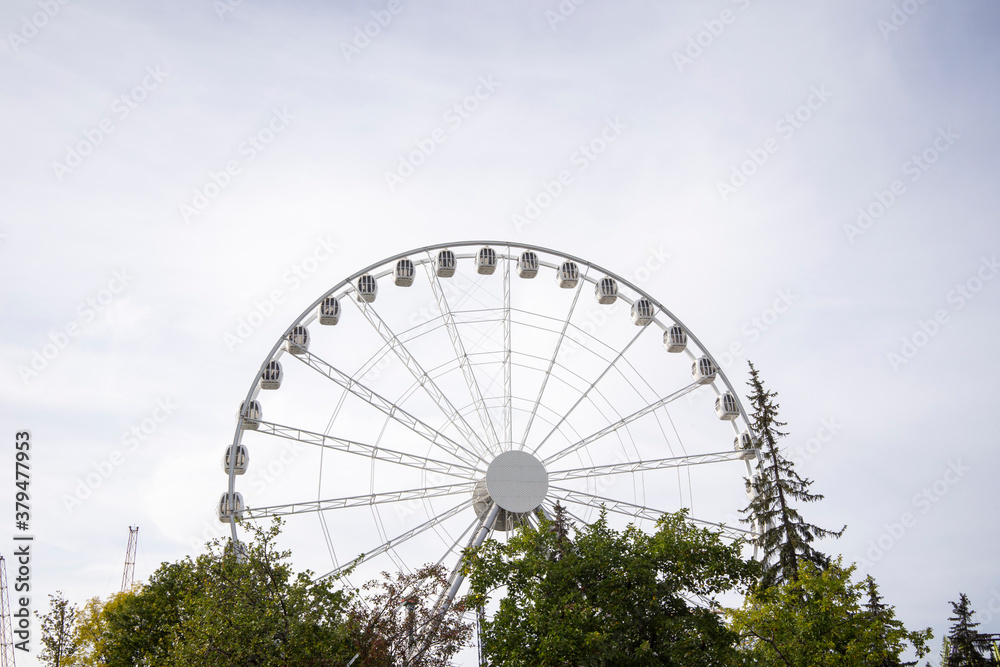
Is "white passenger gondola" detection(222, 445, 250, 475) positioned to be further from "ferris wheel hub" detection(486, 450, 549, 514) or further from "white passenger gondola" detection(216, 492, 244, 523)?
"ferris wheel hub" detection(486, 450, 549, 514)

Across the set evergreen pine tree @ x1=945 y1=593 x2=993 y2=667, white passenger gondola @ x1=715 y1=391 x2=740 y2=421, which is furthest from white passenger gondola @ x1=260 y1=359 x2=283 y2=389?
evergreen pine tree @ x1=945 y1=593 x2=993 y2=667

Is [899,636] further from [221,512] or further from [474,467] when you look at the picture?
[221,512]

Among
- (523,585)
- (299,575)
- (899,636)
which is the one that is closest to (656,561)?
(523,585)

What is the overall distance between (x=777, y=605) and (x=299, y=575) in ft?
49.0

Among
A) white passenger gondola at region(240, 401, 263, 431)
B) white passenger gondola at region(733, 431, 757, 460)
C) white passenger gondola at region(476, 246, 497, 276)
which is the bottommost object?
white passenger gondola at region(240, 401, 263, 431)

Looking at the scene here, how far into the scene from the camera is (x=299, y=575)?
25.3 meters

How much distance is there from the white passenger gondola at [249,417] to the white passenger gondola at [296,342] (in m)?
2.75

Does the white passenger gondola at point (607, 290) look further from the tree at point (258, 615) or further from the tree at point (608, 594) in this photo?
the tree at point (258, 615)

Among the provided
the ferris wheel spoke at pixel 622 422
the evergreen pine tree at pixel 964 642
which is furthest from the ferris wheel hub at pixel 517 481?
the evergreen pine tree at pixel 964 642

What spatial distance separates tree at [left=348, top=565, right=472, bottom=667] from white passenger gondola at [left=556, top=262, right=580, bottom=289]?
14498 mm

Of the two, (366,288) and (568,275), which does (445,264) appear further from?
(568,275)

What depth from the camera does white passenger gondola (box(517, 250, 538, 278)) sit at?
36.8m

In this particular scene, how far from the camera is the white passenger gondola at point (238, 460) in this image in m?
31.3

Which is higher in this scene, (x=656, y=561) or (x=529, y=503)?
(x=529, y=503)
